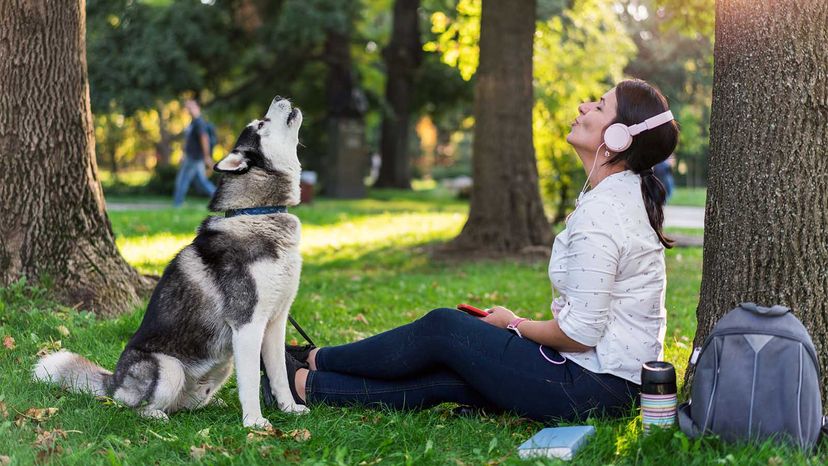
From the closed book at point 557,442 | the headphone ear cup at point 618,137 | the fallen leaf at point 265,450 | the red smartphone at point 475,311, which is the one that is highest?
the headphone ear cup at point 618,137

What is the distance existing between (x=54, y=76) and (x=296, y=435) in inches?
144

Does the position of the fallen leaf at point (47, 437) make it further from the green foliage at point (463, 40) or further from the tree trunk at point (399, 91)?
the tree trunk at point (399, 91)

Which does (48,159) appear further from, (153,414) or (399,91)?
(399,91)

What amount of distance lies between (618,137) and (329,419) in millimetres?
1907

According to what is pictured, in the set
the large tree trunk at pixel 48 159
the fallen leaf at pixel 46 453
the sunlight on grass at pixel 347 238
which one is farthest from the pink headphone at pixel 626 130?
the sunlight on grass at pixel 347 238

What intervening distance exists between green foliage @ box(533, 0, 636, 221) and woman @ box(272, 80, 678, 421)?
11.2 metres

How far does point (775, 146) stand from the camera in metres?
3.77

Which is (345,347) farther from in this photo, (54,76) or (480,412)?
(54,76)

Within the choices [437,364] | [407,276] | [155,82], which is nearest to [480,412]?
[437,364]

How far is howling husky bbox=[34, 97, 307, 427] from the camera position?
12.9 feet

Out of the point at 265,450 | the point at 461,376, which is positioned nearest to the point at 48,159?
the point at 265,450

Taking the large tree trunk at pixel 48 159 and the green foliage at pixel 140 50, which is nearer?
the large tree trunk at pixel 48 159

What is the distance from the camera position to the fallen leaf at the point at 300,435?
12.2 ft

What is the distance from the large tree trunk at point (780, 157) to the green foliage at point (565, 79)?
11.0m
